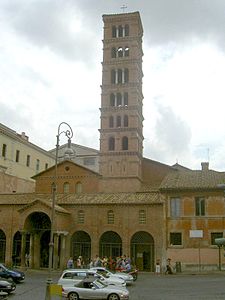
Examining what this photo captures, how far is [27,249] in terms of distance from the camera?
48219mm

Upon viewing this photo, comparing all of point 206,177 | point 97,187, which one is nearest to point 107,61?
point 97,187

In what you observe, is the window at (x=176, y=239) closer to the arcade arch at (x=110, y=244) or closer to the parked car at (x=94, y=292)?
the arcade arch at (x=110, y=244)

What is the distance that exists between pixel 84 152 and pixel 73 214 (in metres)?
39.0

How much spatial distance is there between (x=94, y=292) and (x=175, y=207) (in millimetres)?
23599

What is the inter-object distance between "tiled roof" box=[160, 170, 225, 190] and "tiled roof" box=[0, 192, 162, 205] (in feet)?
6.37

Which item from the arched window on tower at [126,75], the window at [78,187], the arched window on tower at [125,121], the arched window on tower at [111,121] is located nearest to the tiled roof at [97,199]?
the window at [78,187]

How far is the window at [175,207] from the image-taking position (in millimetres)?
44691

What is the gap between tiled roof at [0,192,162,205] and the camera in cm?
4600

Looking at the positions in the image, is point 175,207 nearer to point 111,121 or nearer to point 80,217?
point 80,217

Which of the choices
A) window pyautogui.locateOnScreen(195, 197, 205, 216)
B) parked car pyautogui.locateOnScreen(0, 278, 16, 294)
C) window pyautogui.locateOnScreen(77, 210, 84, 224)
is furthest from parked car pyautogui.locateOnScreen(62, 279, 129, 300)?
window pyautogui.locateOnScreen(77, 210, 84, 224)

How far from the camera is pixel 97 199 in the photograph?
47.9m

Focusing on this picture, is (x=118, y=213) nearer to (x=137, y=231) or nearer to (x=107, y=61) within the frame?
(x=137, y=231)

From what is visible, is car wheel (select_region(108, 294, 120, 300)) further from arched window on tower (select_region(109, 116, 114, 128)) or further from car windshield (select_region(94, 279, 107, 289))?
arched window on tower (select_region(109, 116, 114, 128))

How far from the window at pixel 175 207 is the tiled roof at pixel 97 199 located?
4.02 feet
